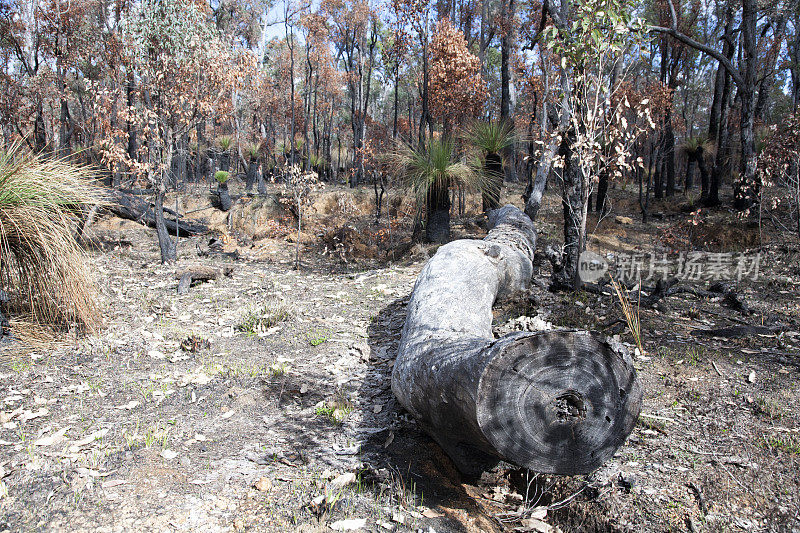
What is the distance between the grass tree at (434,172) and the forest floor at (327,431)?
2.87m

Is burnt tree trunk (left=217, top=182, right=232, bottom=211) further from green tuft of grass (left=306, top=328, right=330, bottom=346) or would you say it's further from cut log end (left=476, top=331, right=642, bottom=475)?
cut log end (left=476, top=331, right=642, bottom=475)

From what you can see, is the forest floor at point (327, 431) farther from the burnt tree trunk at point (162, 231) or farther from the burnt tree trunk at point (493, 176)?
the burnt tree trunk at point (493, 176)

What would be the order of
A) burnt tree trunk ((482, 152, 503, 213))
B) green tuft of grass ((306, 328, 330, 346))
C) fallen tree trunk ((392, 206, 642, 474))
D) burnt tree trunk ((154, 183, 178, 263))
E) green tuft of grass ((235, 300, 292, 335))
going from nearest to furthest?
fallen tree trunk ((392, 206, 642, 474))
green tuft of grass ((306, 328, 330, 346))
green tuft of grass ((235, 300, 292, 335))
burnt tree trunk ((154, 183, 178, 263))
burnt tree trunk ((482, 152, 503, 213))

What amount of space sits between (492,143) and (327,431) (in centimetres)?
770

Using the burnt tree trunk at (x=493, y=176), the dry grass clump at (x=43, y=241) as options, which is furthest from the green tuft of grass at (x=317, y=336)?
the burnt tree trunk at (x=493, y=176)

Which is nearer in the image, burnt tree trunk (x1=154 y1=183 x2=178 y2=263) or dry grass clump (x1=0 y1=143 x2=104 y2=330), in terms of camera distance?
dry grass clump (x1=0 y1=143 x2=104 y2=330)

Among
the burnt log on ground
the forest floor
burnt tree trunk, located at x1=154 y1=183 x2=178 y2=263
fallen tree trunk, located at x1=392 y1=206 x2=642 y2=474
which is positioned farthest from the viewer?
burnt tree trunk, located at x1=154 y1=183 x2=178 y2=263

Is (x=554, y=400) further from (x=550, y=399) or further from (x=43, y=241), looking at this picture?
(x=43, y=241)

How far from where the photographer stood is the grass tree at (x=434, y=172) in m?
7.89

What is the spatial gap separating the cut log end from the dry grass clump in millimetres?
3938

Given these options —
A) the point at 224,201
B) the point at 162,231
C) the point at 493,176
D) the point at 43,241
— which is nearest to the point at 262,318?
the point at 43,241

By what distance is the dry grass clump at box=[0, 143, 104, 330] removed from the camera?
3.90m

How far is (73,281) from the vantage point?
4176 mm

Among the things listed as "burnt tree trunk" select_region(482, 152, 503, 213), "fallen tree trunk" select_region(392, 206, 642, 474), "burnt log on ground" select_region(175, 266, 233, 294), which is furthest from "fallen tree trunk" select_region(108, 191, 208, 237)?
"fallen tree trunk" select_region(392, 206, 642, 474)
